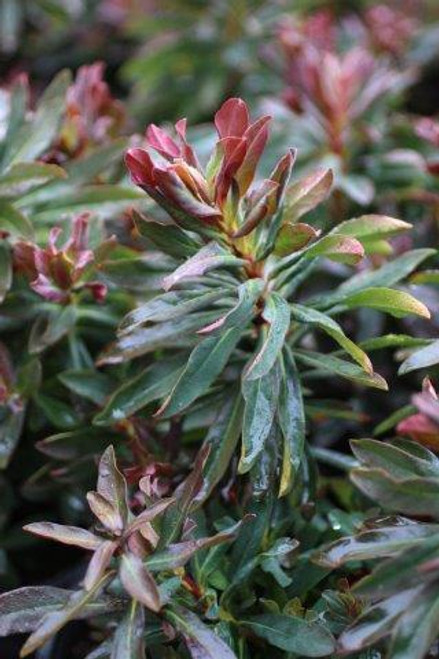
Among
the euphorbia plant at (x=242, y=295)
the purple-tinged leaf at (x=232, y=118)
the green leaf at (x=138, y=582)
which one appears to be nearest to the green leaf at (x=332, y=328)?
the euphorbia plant at (x=242, y=295)

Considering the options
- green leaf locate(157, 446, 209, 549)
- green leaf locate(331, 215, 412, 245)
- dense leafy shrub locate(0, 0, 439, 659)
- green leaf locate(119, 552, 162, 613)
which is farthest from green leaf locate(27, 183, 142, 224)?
green leaf locate(119, 552, 162, 613)

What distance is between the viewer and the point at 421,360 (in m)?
0.99

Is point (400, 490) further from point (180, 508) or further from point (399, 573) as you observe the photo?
point (180, 508)

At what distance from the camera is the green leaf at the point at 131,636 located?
2.86ft

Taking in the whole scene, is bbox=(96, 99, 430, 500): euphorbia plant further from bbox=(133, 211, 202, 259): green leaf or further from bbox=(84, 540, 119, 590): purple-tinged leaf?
bbox=(84, 540, 119, 590): purple-tinged leaf

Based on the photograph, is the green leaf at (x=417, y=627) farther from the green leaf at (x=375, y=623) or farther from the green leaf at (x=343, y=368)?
the green leaf at (x=343, y=368)

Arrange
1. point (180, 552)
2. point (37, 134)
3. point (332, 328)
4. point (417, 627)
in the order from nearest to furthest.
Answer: point (417, 627)
point (180, 552)
point (332, 328)
point (37, 134)

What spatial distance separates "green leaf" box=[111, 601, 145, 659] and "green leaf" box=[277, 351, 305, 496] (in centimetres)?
20

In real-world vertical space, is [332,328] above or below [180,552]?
above

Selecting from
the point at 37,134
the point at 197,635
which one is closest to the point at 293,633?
the point at 197,635

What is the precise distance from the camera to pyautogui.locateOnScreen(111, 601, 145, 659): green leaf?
87 centimetres

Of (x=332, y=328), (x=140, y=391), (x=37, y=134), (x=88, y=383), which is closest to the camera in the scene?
(x=332, y=328)

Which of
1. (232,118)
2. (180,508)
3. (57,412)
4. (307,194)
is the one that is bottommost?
(57,412)

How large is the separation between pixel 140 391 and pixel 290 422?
0.65 feet
